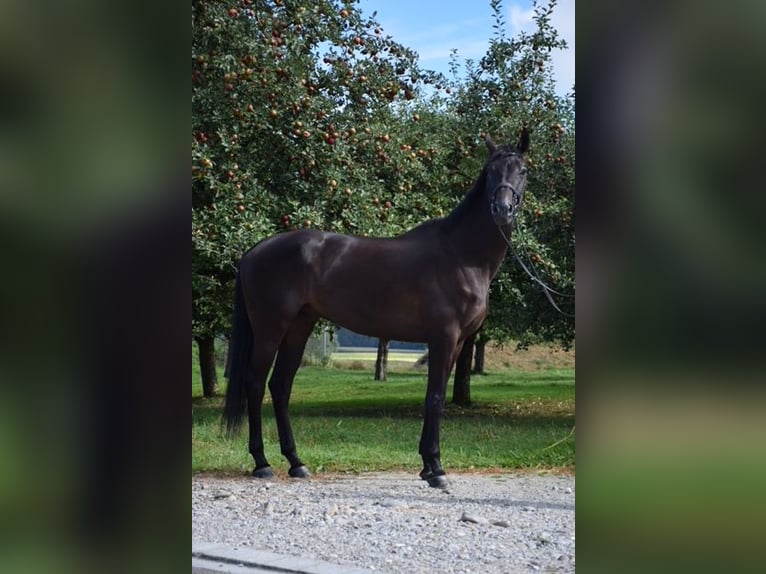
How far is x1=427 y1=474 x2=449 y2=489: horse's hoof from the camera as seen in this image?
6.06m

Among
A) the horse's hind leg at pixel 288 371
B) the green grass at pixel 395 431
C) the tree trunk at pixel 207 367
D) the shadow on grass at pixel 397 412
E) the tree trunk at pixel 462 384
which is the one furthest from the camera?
the tree trunk at pixel 207 367

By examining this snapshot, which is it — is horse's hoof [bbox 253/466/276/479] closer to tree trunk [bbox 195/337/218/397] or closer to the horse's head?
the horse's head

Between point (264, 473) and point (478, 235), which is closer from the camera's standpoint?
point (478, 235)

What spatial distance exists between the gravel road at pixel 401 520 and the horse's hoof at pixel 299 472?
9 cm

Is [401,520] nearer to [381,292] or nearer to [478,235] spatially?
[381,292]

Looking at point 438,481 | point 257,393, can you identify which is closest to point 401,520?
point 438,481

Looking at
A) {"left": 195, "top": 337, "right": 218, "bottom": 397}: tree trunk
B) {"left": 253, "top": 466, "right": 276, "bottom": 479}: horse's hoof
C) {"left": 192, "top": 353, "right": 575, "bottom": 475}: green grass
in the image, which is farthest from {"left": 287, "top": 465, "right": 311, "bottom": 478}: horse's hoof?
{"left": 195, "top": 337, "right": 218, "bottom": 397}: tree trunk

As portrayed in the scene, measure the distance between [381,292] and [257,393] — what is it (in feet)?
4.15

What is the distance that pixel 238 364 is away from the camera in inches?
265

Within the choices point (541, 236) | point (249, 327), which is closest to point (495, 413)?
point (541, 236)

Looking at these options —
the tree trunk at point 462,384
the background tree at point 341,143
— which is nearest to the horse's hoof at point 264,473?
the background tree at point 341,143

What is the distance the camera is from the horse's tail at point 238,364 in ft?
21.7

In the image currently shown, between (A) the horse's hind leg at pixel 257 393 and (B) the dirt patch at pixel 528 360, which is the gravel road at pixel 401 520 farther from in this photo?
(B) the dirt patch at pixel 528 360
